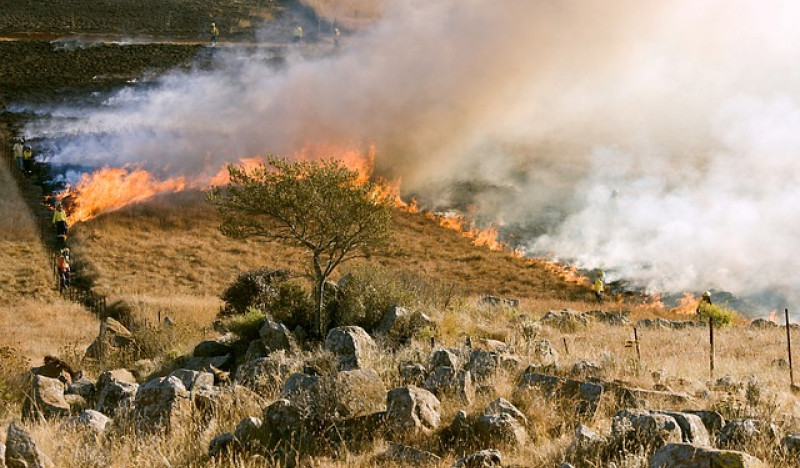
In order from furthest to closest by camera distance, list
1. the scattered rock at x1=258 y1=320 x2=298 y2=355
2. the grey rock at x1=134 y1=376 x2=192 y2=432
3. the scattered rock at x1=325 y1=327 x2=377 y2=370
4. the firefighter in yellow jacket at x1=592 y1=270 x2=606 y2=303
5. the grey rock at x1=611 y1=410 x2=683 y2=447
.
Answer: the firefighter in yellow jacket at x1=592 y1=270 x2=606 y2=303 → the scattered rock at x1=258 y1=320 x2=298 y2=355 → the scattered rock at x1=325 y1=327 x2=377 y2=370 → the grey rock at x1=134 y1=376 x2=192 y2=432 → the grey rock at x1=611 y1=410 x2=683 y2=447

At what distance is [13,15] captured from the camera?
87.6 m

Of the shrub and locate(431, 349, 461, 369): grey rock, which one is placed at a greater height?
locate(431, 349, 461, 369): grey rock

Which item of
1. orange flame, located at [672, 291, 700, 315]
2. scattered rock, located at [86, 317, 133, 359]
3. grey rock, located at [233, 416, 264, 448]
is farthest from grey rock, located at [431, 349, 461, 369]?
orange flame, located at [672, 291, 700, 315]

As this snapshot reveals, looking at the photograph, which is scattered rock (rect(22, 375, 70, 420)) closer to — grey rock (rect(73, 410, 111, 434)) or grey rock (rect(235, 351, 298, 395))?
grey rock (rect(73, 410, 111, 434))

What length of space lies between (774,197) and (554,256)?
14613mm

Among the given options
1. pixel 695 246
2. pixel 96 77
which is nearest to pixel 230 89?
pixel 96 77

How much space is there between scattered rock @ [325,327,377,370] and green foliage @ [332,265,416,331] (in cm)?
417

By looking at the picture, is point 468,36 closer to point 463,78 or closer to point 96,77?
point 463,78

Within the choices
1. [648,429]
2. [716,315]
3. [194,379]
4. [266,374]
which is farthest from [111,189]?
[648,429]

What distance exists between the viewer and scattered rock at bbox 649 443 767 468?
7051 mm

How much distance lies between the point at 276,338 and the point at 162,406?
685 cm

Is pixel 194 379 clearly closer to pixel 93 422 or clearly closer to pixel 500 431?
pixel 93 422

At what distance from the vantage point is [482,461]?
27.4ft

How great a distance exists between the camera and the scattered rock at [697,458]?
7051mm
